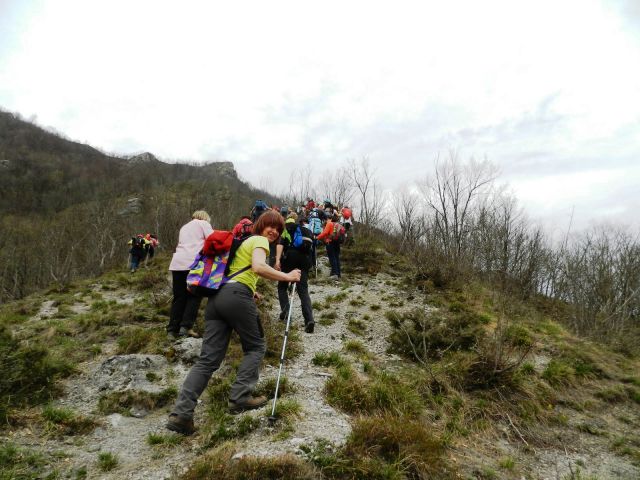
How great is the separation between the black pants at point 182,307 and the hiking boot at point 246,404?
2.47 meters

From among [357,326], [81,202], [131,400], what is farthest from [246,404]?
[81,202]

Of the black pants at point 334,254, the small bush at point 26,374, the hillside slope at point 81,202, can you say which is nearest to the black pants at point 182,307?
the small bush at point 26,374

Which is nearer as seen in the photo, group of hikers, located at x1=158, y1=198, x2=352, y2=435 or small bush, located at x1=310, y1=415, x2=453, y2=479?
small bush, located at x1=310, y1=415, x2=453, y2=479

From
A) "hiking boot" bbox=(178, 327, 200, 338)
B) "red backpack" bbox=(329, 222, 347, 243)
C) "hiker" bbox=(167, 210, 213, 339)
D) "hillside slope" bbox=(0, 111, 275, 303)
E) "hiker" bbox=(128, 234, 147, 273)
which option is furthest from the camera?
"hillside slope" bbox=(0, 111, 275, 303)

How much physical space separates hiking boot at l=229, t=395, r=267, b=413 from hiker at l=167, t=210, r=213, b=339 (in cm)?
243

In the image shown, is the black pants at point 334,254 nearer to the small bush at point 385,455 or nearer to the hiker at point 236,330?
the hiker at point 236,330

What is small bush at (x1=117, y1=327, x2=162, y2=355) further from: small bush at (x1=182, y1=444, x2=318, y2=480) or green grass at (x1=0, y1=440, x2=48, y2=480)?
small bush at (x1=182, y1=444, x2=318, y2=480)

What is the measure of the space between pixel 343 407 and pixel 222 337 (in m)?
1.87

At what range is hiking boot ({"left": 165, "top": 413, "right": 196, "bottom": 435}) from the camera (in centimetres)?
342

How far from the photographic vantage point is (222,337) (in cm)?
353

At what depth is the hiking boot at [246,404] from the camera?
376 centimetres

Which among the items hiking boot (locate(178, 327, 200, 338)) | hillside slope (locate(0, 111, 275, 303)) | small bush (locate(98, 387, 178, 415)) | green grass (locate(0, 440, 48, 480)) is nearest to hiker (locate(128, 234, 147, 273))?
hillside slope (locate(0, 111, 275, 303))

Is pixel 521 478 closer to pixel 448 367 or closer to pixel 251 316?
pixel 448 367

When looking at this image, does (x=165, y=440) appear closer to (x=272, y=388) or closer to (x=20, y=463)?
(x=20, y=463)
